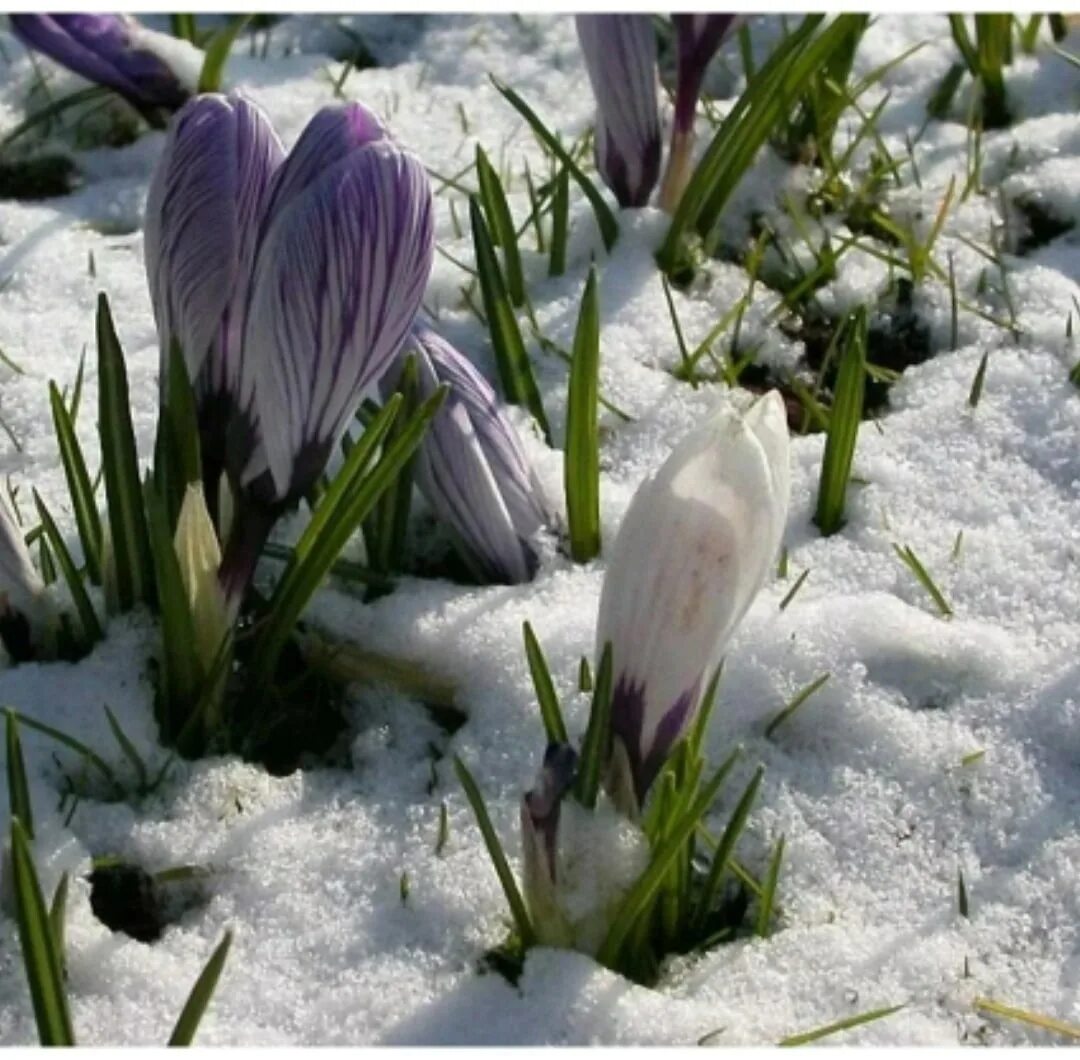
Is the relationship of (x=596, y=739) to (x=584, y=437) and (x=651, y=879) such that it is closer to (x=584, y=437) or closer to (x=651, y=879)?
(x=651, y=879)

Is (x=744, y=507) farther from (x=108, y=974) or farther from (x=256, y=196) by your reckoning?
(x=108, y=974)

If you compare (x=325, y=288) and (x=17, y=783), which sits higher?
(x=325, y=288)

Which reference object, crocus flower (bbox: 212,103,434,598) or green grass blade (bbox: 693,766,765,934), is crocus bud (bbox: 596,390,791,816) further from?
crocus flower (bbox: 212,103,434,598)

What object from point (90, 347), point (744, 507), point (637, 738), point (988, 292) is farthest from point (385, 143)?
point (988, 292)

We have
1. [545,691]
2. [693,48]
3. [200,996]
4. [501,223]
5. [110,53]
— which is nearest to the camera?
[200,996]

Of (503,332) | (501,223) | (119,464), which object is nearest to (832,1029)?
(119,464)

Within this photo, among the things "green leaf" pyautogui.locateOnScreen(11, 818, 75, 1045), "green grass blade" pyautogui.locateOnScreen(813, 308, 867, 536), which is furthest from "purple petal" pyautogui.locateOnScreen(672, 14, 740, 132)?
"green leaf" pyautogui.locateOnScreen(11, 818, 75, 1045)
